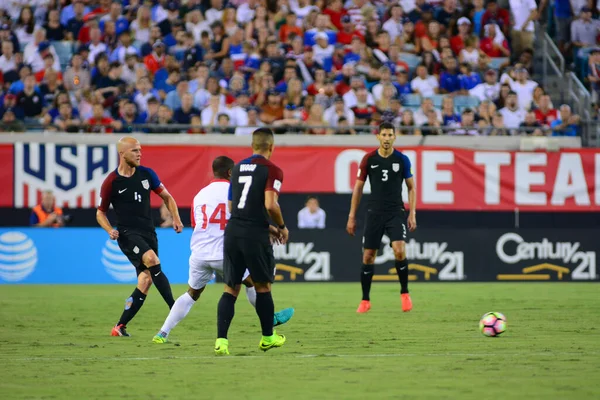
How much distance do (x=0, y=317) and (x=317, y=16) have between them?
1301 centimetres

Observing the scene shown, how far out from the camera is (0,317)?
14383 millimetres

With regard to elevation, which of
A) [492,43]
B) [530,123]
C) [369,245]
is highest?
[492,43]

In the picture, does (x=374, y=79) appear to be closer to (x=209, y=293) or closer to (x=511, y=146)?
(x=511, y=146)

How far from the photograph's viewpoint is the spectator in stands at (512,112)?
947 inches

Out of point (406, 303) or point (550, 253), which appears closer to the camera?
point (406, 303)

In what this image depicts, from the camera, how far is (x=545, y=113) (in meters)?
24.4

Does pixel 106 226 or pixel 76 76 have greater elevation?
pixel 76 76

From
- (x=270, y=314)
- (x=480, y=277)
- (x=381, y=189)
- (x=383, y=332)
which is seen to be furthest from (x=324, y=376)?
(x=480, y=277)

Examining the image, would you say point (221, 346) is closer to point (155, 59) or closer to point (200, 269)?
point (200, 269)

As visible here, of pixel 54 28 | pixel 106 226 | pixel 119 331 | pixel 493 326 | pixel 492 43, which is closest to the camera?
pixel 493 326

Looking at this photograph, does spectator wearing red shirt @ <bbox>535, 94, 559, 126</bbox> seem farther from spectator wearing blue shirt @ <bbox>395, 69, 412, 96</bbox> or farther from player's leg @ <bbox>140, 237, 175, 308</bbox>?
player's leg @ <bbox>140, 237, 175, 308</bbox>

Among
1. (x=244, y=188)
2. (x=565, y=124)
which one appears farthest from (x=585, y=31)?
(x=244, y=188)

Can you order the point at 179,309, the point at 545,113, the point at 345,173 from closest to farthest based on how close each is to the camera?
the point at 179,309 < the point at 345,173 < the point at 545,113

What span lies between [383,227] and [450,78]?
10.3 metres
